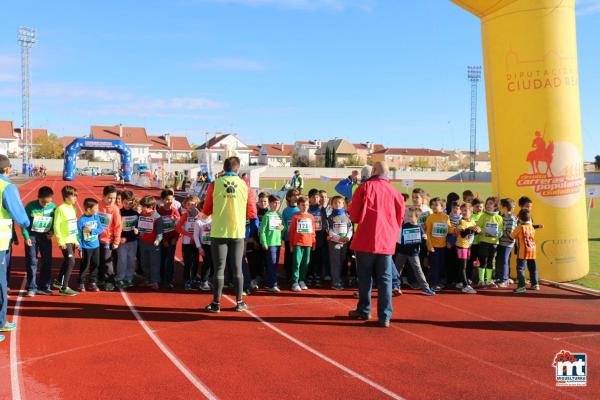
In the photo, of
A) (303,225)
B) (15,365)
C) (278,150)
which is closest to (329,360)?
(15,365)

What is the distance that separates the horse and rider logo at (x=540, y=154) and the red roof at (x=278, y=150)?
11420 centimetres

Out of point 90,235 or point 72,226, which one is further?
point 90,235

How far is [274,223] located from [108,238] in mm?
2594

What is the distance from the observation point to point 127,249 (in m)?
A: 8.18

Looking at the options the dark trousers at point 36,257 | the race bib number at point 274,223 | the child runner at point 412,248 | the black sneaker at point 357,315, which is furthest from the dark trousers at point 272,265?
the dark trousers at point 36,257

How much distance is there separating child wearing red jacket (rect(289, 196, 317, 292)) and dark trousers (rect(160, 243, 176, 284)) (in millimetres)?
1968

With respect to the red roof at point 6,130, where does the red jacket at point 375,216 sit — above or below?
below

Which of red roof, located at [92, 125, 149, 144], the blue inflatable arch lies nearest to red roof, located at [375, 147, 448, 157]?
red roof, located at [92, 125, 149, 144]

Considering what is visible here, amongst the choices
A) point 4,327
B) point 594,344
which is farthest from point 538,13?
point 4,327

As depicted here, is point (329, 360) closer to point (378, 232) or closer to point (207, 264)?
point (378, 232)

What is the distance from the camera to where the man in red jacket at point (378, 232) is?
6.13m

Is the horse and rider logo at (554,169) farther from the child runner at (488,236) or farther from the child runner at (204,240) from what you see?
the child runner at (204,240)

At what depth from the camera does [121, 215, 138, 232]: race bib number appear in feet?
27.0

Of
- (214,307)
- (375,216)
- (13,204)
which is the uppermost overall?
(13,204)
